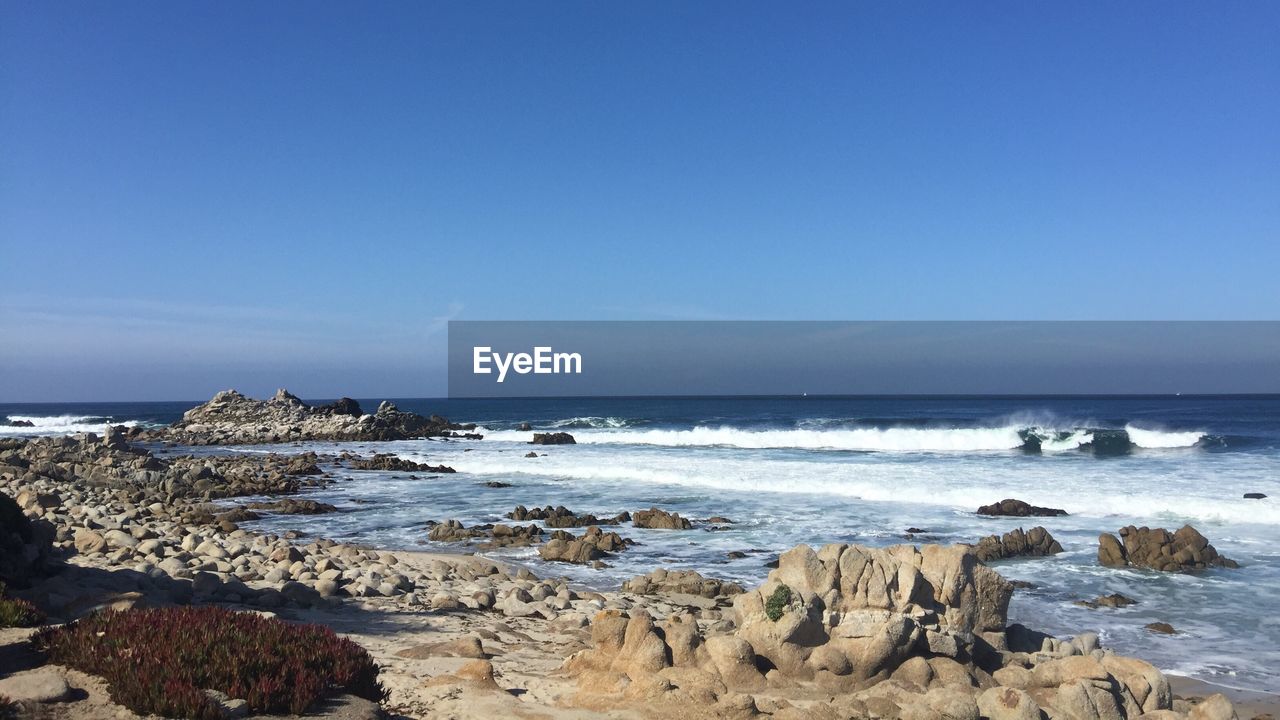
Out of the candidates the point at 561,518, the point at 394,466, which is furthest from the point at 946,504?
the point at 394,466

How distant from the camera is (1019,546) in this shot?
16453 mm

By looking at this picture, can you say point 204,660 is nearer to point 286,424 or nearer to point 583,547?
point 583,547

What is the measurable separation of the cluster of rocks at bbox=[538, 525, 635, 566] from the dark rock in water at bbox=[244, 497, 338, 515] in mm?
9323

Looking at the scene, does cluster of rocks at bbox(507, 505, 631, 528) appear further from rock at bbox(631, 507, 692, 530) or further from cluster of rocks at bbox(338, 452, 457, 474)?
cluster of rocks at bbox(338, 452, 457, 474)

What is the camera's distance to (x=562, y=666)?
352 inches

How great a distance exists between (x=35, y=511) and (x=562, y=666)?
1553 centimetres

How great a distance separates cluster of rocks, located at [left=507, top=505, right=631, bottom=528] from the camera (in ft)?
66.9

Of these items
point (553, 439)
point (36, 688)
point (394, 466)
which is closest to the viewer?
point (36, 688)

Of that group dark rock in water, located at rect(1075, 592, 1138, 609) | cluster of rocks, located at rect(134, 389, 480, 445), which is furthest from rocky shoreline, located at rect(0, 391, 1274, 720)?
cluster of rocks, located at rect(134, 389, 480, 445)

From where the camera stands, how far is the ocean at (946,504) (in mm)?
12281

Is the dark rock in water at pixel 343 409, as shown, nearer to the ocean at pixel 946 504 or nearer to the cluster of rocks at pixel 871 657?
the ocean at pixel 946 504

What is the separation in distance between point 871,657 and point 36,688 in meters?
6.80

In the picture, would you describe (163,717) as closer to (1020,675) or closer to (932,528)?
(1020,675)

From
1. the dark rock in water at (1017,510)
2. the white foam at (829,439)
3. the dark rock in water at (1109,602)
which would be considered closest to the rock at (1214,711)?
the dark rock in water at (1109,602)
